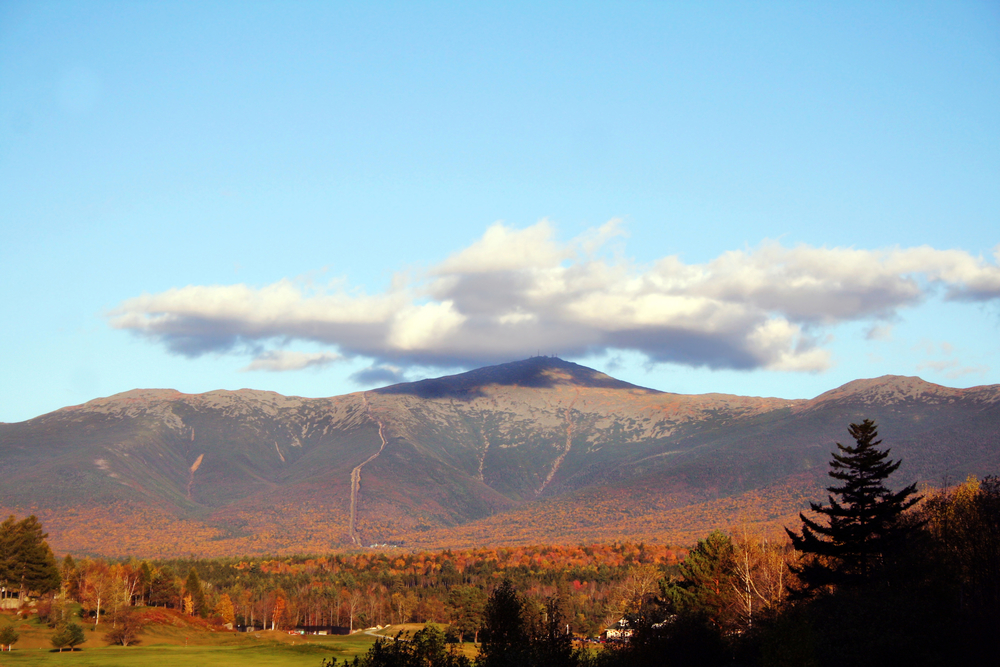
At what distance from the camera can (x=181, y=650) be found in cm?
10075

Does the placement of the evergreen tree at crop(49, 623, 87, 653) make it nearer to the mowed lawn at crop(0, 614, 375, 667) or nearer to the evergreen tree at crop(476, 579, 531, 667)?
the mowed lawn at crop(0, 614, 375, 667)

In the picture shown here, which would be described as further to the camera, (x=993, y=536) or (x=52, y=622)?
(x=52, y=622)

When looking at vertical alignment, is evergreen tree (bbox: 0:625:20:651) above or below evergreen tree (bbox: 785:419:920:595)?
below

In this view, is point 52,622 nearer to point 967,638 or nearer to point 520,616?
point 520,616

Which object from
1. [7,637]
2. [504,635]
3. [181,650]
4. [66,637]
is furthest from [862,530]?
[7,637]

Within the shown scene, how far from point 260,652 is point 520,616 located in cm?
6342

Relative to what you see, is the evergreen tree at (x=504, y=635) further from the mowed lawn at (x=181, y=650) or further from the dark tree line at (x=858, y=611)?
the mowed lawn at (x=181, y=650)

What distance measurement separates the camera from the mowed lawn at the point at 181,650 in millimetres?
85438

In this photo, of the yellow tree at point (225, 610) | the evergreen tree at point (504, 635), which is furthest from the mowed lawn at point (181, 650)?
the evergreen tree at point (504, 635)

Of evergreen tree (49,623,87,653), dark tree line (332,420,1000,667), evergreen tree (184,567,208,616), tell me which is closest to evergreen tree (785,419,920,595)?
dark tree line (332,420,1000,667)

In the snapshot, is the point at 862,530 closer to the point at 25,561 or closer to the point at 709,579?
the point at 709,579

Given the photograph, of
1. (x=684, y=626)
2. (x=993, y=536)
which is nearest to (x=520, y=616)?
(x=684, y=626)

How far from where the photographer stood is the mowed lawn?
280 feet

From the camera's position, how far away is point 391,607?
171 meters
